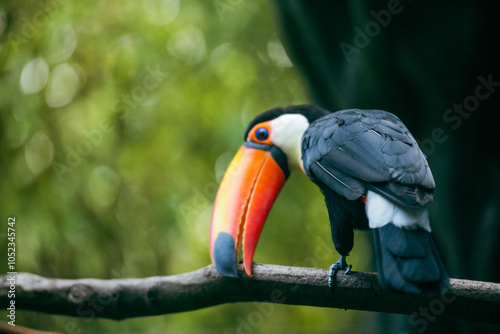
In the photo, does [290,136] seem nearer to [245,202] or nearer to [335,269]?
[245,202]

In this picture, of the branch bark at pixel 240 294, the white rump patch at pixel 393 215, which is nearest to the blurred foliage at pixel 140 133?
the branch bark at pixel 240 294

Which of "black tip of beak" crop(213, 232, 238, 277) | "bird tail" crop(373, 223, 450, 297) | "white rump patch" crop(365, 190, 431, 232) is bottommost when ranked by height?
"black tip of beak" crop(213, 232, 238, 277)

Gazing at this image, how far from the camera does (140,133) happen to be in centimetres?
338

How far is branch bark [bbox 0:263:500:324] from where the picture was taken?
4.33 feet

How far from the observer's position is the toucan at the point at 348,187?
114 centimetres

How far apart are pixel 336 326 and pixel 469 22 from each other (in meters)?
2.35

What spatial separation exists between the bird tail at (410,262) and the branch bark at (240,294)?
0.24 metres

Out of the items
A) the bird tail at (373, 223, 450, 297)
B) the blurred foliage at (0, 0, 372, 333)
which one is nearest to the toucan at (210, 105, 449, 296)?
the bird tail at (373, 223, 450, 297)

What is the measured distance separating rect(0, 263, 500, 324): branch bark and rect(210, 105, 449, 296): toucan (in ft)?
0.20

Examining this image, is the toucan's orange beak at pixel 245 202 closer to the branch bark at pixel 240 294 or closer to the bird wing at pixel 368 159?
the branch bark at pixel 240 294

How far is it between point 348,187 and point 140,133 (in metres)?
2.29

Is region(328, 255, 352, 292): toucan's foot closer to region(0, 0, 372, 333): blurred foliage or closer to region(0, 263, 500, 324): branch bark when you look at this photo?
region(0, 263, 500, 324): branch bark

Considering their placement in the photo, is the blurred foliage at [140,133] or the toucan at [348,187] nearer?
the toucan at [348,187]

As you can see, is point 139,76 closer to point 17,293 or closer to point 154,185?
point 154,185
